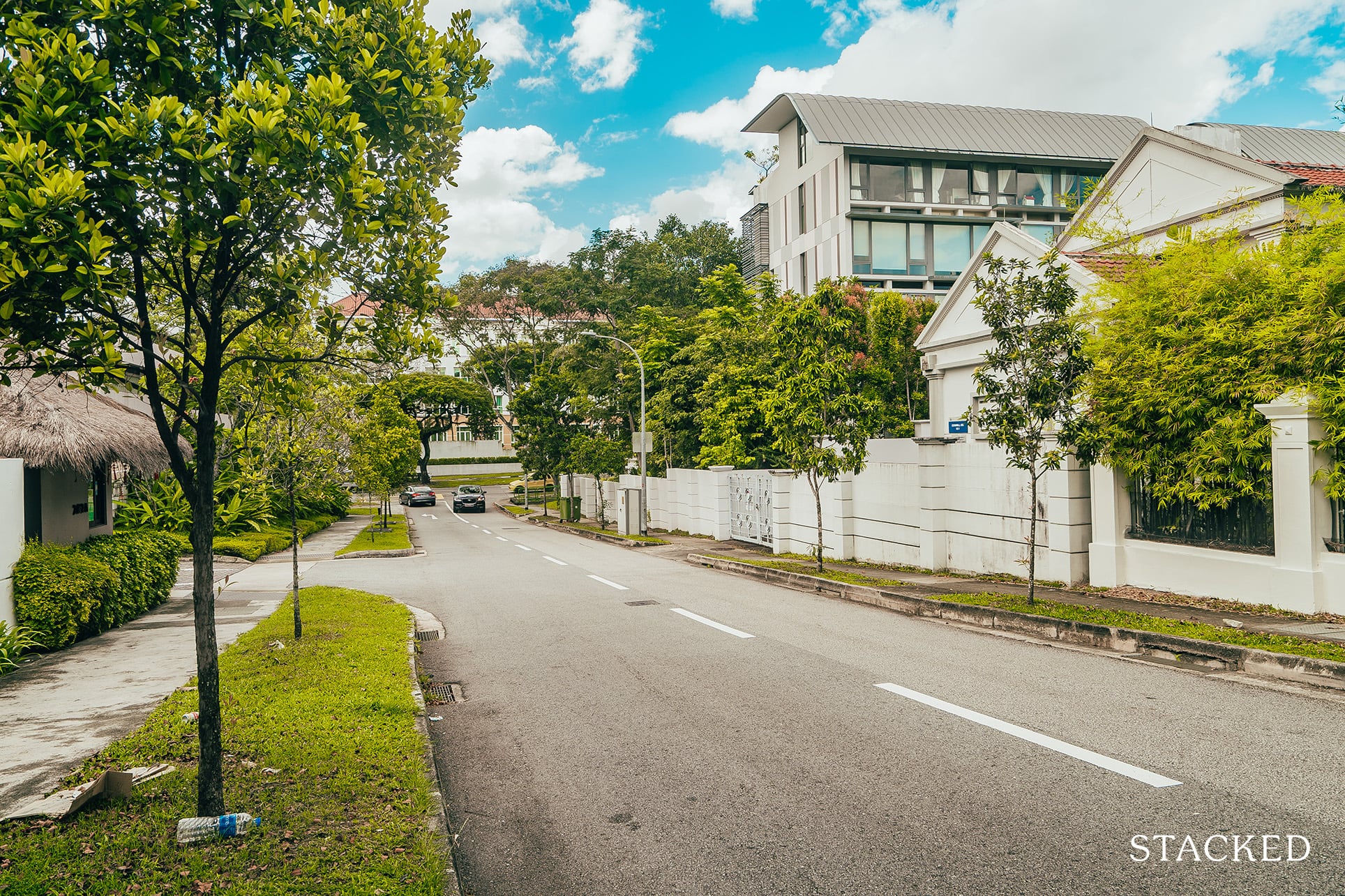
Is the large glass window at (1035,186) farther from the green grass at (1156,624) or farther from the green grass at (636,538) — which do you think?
the green grass at (1156,624)

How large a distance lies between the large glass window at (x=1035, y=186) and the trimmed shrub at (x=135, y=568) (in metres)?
38.3

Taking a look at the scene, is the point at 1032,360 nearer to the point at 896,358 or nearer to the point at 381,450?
the point at 896,358

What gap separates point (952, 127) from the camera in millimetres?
39688

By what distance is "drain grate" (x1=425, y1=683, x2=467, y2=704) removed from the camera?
780 cm

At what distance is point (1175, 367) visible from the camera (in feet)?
35.2

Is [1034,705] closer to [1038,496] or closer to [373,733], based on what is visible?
→ [373,733]

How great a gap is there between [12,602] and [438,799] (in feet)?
25.0

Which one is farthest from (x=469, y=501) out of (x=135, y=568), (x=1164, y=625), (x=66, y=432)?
(x=1164, y=625)

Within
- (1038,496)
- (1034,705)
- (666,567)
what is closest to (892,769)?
(1034,705)

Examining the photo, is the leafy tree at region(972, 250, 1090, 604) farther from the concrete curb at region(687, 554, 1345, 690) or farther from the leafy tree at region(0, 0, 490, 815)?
the leafy tree at region(0, 0, 490, 815)

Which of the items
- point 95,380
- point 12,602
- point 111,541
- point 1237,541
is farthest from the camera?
point 111,541

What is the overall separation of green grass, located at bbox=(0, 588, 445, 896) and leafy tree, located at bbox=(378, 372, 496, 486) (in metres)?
61.5

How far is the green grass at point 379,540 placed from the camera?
25828mm

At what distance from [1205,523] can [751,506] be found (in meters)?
14.4
